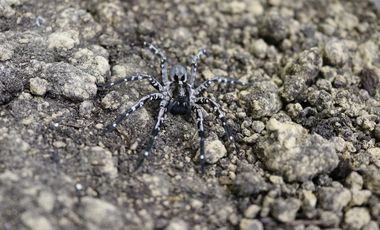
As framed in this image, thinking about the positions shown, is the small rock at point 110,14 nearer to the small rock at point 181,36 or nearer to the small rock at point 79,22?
the small rock at point 79,22

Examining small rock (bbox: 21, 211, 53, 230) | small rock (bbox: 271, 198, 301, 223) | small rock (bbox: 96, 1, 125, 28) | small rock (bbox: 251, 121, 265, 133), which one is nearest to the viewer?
small rock (bbox: 21, 211, 53, 230)

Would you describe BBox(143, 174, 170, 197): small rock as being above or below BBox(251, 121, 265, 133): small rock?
below

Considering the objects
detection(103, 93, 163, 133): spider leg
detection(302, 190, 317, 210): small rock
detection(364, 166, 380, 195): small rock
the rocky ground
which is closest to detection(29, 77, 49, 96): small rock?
the rocky ground

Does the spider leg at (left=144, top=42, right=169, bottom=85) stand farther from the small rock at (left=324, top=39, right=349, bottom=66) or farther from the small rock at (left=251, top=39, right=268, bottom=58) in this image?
the small rock at (left=324, top=39, right=349, bottom=66)

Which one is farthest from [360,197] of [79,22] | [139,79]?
[79,22]

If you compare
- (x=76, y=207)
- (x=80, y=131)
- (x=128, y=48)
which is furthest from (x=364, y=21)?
(x=76, y=207)

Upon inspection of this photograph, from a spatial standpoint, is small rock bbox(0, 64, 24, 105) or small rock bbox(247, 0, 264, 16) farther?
small rock bbox(247, 0, 264, 16)
